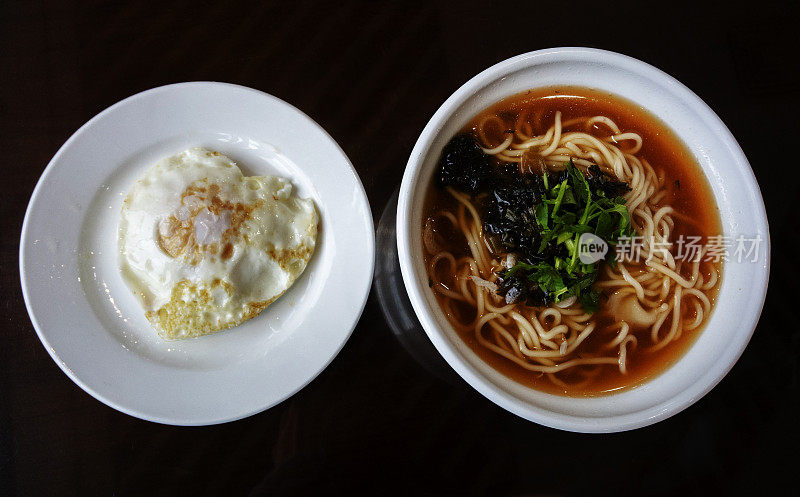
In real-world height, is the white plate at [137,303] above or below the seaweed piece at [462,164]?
below

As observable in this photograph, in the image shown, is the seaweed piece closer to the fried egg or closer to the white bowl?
the white bowl

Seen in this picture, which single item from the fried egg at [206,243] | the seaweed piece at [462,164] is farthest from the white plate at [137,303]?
the seaweed piece at [462,164]

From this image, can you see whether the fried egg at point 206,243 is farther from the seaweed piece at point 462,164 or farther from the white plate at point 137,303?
the seaweed piece at point 462,164

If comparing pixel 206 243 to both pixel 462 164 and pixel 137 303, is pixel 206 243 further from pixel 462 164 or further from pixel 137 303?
pixel 462 164

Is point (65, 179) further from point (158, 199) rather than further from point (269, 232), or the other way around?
point (269, 232)

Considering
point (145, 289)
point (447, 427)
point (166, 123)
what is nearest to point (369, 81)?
point (166, 123)

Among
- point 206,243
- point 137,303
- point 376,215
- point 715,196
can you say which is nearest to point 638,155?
point 715,196
